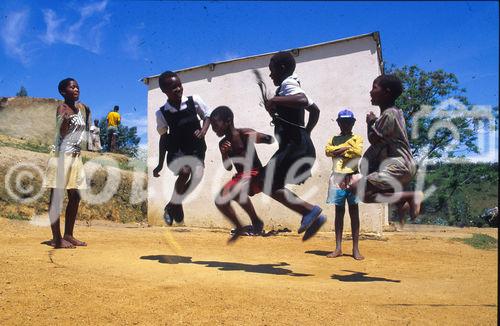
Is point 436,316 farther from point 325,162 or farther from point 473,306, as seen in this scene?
point 325,162

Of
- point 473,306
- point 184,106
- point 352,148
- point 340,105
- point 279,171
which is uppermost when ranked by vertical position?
point 340,105

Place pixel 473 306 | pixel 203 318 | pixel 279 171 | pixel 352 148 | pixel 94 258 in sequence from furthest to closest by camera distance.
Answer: pixel 352 148, pixel 94 258, pixel 279 171, pixel 473 306, pixel 203 318

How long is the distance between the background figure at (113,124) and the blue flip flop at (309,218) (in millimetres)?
12303

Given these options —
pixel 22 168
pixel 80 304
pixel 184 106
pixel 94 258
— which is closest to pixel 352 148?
pixel 184 106

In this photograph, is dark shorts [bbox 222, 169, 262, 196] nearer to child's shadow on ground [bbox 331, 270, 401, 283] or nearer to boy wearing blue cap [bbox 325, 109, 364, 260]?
child's shadow on ground [bbox 331, 270, 401, 283]

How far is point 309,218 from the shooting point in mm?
4023

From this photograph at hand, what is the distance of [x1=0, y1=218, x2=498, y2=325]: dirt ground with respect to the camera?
2668 millimetres

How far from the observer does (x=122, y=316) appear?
103 inches

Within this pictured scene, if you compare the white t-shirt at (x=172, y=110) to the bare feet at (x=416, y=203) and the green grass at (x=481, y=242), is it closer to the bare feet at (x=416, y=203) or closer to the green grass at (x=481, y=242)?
the bare feet at (x=416, y=203)

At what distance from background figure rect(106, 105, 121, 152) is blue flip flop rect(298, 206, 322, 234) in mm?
12303

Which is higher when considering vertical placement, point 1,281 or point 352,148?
point 352,148

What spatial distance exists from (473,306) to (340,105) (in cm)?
661

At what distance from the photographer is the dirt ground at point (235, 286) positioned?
8.75 ft

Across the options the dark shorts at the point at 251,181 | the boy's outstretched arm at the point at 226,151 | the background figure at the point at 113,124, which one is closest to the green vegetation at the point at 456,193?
the background figure at the point at 113,124
